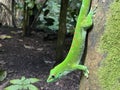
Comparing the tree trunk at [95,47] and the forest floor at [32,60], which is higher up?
the tree trunk at [95,47]

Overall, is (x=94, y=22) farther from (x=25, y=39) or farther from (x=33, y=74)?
(x=25, y=39)

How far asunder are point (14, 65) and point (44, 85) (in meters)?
0.71

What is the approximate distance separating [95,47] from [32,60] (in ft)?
11.1

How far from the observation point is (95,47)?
1645 mm

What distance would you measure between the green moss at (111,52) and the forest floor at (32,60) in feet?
8.89

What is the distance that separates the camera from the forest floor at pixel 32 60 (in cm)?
439

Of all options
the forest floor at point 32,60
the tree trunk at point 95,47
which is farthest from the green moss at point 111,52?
the forest floor at point 32,60

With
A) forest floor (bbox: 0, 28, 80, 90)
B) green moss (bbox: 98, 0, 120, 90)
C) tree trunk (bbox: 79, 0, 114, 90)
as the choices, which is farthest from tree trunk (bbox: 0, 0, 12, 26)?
green moss (bbox: 98, 0, 120, 90)

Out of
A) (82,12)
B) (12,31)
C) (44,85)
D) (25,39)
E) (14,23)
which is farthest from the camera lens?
(14,23)

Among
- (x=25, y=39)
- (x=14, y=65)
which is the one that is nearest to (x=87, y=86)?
(x=14, y=65)

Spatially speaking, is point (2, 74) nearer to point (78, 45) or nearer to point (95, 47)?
point (78, 45)

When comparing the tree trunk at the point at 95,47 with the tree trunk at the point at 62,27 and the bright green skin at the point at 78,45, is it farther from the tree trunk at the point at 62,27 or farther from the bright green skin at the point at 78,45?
the tree trunk at the point at 62,27

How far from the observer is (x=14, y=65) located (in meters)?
4.81

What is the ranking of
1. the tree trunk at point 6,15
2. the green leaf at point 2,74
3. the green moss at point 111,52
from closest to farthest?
the green moss at point 111,52, the green leaf at point 2,74, the tree trunk at point 6,15
